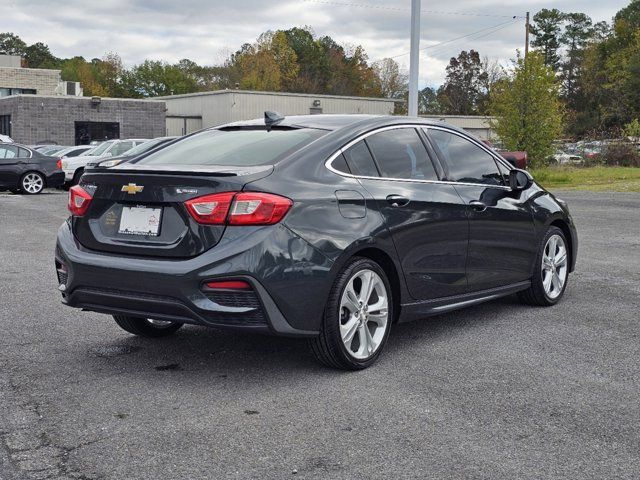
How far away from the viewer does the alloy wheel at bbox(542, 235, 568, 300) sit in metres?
7.29

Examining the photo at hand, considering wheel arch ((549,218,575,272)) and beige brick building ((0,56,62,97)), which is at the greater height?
beige brick building ((0,56,62,97))

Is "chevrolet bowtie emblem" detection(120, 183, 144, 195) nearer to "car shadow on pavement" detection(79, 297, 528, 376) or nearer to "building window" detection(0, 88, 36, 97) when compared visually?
"car shadow on pavement" detection(79, 297, 528, 376)

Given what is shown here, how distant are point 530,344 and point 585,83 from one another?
91.3 metres

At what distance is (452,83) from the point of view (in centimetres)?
11656

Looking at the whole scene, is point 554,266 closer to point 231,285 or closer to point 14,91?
point 231,285

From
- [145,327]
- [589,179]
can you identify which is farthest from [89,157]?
[145,327]

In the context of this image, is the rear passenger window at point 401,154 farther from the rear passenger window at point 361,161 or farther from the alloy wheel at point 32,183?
the alloy wheel at point 32,183

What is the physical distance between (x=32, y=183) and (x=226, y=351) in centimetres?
1908

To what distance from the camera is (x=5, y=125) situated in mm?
49500

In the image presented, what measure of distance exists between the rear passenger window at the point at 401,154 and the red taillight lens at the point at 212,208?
131 cm

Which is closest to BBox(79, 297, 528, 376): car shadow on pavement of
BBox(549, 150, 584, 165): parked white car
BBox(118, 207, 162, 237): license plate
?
BBox(118, 207, 162, 237): license plate

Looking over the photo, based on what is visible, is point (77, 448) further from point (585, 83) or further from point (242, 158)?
point (585, 83)

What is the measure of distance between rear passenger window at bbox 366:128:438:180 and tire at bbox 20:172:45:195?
62.6ft

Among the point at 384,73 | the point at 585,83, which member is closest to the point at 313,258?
the point at 585,83
